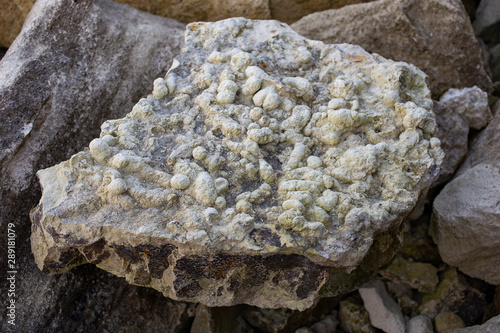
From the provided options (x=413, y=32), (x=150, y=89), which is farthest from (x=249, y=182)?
(x=413, y=32)

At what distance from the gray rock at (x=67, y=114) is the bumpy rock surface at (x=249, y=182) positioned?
0.67 ft

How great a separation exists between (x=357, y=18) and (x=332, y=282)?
49.4 inches

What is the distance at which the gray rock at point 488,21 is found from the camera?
2.46 meters

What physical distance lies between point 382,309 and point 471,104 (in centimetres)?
101

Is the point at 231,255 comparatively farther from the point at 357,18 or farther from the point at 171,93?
the point at 357,18

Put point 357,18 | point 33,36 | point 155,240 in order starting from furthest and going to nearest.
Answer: point 357,18, point 33,36, point 155,240

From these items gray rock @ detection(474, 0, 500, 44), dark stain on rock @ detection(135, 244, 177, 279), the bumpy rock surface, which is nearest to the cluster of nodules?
the bumpy rock surface

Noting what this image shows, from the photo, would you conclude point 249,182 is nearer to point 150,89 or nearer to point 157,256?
point 157,256

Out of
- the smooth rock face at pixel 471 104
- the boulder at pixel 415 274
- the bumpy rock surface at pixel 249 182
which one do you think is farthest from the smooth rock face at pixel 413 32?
the boulder at pixel 415 274

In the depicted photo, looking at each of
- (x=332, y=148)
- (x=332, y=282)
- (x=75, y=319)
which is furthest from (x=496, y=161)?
(x=75, y=319)

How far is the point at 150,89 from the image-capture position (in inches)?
74.9

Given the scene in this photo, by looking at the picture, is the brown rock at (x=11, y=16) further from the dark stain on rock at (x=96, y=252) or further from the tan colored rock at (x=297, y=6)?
the dark stain on rock at (x=96, y=252)

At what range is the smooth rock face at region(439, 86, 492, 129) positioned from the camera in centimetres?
205

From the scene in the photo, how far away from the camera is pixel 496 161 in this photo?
5.77ft
